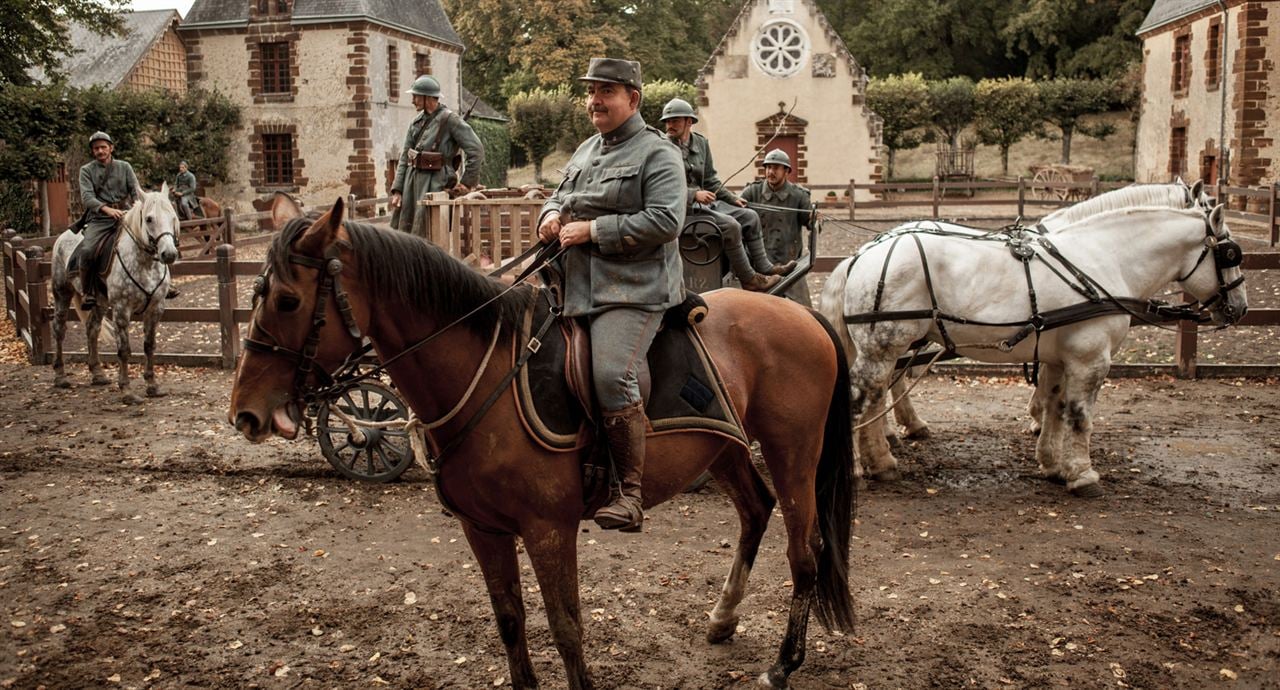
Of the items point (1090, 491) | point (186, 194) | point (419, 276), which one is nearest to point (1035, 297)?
point (1090, 491)

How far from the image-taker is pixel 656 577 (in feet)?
18.9

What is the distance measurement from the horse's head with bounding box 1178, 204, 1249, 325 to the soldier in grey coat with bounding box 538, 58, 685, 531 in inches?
195

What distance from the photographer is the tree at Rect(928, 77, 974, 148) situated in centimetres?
4038

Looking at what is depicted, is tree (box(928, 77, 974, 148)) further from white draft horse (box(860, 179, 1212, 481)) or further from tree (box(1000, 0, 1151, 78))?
white draft horse (box(860, 179, 1212, 481))

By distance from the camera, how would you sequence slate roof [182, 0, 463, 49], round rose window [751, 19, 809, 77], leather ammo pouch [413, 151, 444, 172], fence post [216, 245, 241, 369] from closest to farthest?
leather ammo pouch [413, 151, 444, 172], fence post [216, 245, 241, 369], slate roof [182, 0, 463, 49], round rose window [751, 19, 809, 77]

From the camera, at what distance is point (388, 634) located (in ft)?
16.6

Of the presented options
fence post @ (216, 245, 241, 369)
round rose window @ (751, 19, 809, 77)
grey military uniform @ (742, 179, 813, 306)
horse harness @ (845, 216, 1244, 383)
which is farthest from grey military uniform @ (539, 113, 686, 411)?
round rose window @ (751, 19, 809, 77)

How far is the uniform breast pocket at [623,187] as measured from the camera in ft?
13.1

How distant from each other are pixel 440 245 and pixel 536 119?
113 feet

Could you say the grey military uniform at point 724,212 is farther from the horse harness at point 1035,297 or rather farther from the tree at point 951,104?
the tree at point 951,104

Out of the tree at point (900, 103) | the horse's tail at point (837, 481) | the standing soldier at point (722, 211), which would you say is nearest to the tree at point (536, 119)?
the tree at point (900, 103)

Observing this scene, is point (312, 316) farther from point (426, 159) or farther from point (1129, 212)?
point (1129, 212)

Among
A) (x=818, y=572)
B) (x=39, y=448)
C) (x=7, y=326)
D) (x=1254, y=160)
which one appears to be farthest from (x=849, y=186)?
(x=818, y=572)

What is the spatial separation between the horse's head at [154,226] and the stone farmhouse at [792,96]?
2478 cm
